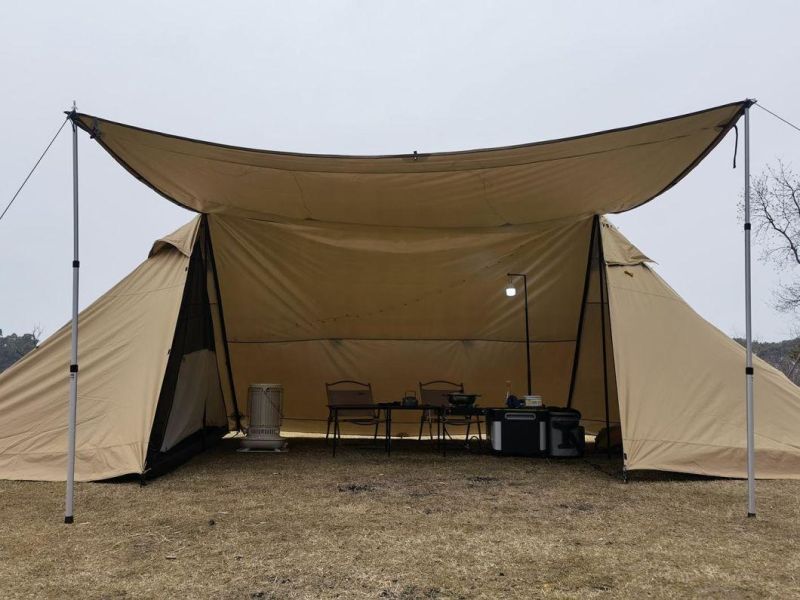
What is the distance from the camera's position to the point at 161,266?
5348 millimetres

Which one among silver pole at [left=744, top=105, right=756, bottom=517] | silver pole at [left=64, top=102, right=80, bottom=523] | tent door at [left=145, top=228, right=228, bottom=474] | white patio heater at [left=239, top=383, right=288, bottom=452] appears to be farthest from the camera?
white patio heater at [left=239, top=383, right=288, bottom=452]

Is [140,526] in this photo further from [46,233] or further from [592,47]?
[592,47]

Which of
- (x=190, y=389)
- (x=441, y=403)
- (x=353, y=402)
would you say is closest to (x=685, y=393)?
(x=441, y=403)

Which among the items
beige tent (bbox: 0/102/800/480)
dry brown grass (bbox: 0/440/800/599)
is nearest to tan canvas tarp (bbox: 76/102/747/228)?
beige tent (bbox: 0/102/800/480)

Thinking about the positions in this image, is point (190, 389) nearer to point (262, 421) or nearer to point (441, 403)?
point (262, 421)

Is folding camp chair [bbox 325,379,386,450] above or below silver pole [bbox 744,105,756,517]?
below

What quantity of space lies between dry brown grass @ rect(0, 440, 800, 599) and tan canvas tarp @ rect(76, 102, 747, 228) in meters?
2.19

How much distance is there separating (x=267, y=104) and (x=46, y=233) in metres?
4.92

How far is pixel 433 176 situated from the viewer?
190 inches

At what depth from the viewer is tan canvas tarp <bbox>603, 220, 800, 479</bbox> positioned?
184 inches

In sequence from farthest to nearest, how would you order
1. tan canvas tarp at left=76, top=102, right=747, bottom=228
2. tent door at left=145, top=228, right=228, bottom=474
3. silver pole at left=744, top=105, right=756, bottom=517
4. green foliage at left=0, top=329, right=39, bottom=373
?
1. green foliage at left=0, top=329, right=39, bottom=373
2. tent door at left=145, top=228, right=228, bottom=474
3. tan canvas tarp at left=76, top=102, right=747, bottom=228
4. silver pole at left=744, top=105, right=756, bottom=517

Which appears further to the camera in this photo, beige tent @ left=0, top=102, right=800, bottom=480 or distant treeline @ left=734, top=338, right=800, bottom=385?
distant treeline @ left=734, top=338, right=800, bottom=385

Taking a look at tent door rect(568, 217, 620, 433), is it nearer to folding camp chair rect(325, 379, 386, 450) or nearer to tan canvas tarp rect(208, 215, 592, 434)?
tan canvas tarp rect(208, 215, 592, 434)

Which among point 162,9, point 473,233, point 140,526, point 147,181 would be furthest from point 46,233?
point 140,526
